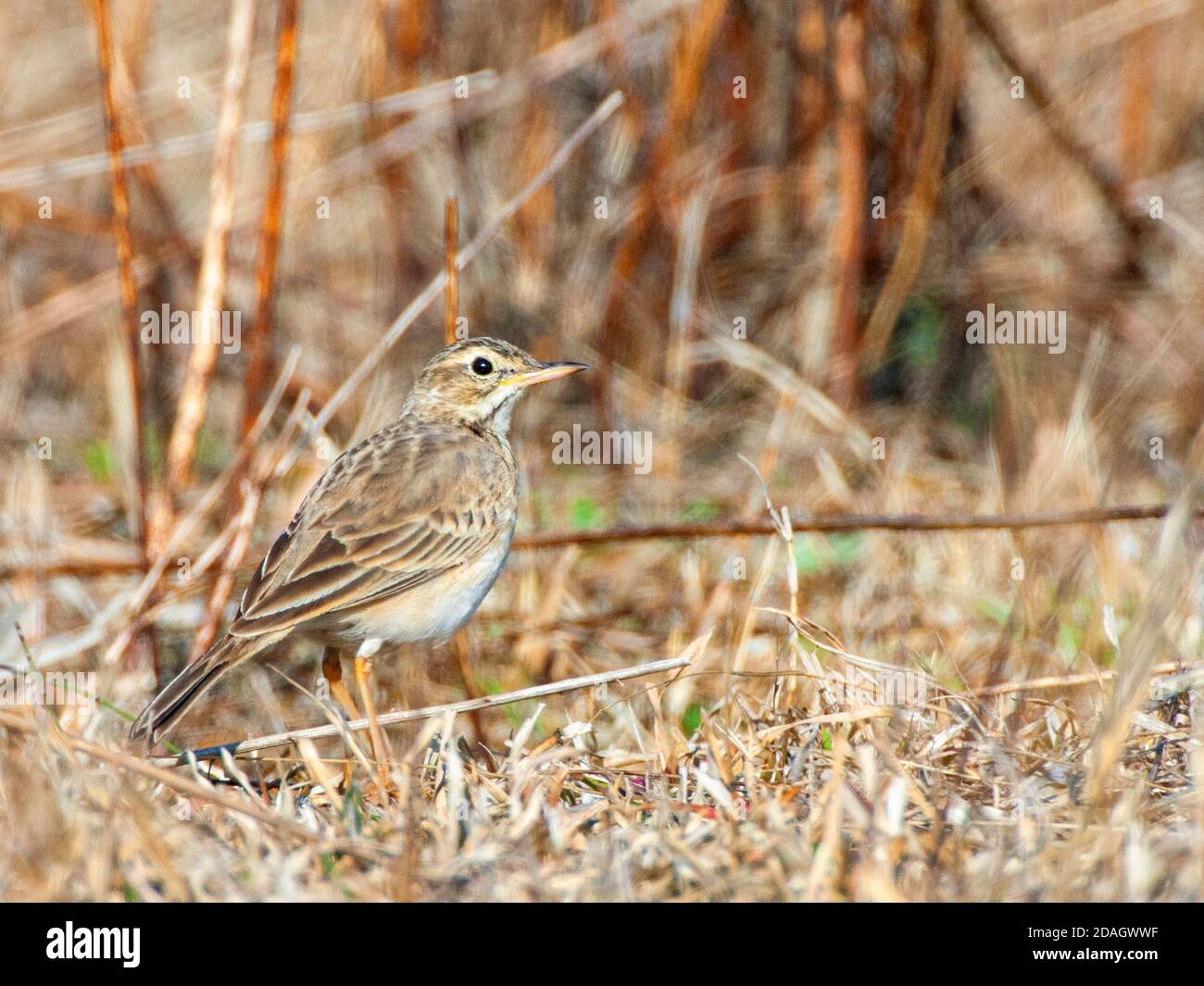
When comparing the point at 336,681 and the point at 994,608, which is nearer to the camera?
the point at 336,681

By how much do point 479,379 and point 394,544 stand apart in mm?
895

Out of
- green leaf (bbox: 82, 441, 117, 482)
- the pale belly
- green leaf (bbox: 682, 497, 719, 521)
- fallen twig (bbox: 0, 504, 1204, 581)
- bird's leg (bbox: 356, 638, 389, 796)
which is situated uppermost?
green leaf (bbox: 82, 441, 117, 482)

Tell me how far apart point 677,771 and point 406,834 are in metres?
1.03

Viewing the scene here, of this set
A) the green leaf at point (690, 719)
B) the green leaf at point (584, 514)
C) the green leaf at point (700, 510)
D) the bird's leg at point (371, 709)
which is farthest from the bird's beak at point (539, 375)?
the green leaf at point (700, 510)

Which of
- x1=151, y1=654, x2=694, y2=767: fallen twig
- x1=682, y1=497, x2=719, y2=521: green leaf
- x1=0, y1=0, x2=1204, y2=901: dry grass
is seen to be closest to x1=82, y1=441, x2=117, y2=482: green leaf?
x1=0, y1=0, x2=1204, y2=901: dry grass

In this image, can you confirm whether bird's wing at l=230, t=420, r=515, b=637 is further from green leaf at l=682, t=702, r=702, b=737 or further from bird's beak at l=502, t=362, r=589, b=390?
green leaf at l=682, t=702, r=702, b=737

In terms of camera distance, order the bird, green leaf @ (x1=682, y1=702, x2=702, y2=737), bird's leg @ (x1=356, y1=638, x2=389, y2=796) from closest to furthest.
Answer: bird's leg @ (x1=356, y1=638, x2=389, y2=796), the bird, green leaf @ (x1=682, y1=702, x2=702, y2=737)

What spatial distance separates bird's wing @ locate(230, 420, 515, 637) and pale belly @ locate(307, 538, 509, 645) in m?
0.04

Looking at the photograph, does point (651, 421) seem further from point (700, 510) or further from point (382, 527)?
point (382, 527)

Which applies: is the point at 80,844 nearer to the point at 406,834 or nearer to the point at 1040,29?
the point at 406,834

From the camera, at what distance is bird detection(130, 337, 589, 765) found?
4.44m

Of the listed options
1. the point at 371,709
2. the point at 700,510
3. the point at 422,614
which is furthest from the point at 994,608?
the point at 371,709

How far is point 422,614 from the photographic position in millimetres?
4746

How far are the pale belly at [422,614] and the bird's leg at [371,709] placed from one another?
3 cm
